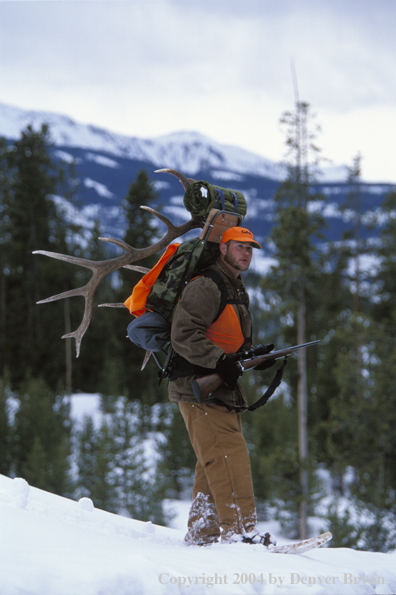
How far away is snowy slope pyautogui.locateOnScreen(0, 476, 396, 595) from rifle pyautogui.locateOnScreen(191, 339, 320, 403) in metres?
0.96

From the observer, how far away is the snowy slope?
2383mm

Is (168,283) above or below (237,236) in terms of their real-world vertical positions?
below

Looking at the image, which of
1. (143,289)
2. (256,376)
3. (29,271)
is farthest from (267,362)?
(29,271)

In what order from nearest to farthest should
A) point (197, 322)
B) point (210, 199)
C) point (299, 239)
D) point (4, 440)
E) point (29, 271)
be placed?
point (197, 322) → point (210, 199) → point (299, 239) → point (4, 440) → point (29, 271)

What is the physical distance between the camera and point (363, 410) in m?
19.5

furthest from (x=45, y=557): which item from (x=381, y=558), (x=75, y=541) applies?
(x=381, y=558)

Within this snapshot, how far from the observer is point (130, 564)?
2643 mm

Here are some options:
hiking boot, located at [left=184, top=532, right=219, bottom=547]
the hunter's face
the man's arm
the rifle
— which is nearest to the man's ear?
the hunter's face

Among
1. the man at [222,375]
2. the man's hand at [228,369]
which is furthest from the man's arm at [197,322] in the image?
the man's hand at [228,369]

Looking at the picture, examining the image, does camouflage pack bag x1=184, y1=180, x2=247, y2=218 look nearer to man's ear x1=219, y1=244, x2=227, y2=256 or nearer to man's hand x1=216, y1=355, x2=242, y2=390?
man's ear x1=219, y1=244, x2=227, y2=256

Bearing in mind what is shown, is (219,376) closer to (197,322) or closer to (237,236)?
(197,322)

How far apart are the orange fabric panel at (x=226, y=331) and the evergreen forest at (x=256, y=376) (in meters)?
13.9

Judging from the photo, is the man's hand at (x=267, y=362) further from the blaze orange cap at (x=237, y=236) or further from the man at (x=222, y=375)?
the blaze orange cap at (x=237, y=236)

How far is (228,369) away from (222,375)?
0.20 feet
